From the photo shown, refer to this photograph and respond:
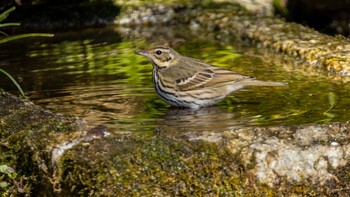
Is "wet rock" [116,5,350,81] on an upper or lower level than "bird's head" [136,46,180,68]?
lower

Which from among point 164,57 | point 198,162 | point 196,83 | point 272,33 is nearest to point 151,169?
point 198,162

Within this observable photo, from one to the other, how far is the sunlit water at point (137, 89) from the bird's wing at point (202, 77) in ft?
0.69

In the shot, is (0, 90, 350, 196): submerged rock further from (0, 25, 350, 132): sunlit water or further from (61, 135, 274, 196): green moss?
(0, 25, 350, 132): sunlit water

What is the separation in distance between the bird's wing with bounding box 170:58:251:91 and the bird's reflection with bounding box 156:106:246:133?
0.27 meters

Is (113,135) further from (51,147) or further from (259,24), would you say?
(259,24)

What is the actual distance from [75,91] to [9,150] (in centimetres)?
236

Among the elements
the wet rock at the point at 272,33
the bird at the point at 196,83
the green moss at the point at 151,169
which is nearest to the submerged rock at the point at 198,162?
the green moss at the point at 151,169

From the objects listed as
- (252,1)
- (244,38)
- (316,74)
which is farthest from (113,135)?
(252,1)

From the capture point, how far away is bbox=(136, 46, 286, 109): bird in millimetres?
8680

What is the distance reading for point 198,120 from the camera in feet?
25.8

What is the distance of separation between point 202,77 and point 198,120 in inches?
45.2

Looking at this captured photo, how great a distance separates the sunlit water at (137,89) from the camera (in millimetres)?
7643

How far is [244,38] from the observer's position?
12.1 metres

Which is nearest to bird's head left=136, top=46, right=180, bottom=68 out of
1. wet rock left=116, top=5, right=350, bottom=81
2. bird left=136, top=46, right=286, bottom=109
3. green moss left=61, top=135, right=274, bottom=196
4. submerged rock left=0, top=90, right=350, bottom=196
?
bird left=136, top=46, right=286, bottom=109
